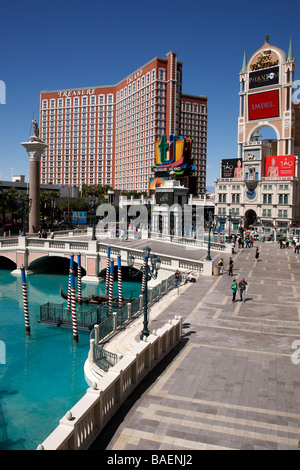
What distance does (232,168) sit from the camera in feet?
288

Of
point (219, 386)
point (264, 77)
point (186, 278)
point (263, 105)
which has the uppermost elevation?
point (264, 77)

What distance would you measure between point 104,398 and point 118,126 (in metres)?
128

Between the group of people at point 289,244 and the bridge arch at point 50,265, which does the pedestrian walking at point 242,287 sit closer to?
the bridge arch at point 50,265

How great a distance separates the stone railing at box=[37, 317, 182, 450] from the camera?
8.25 metres

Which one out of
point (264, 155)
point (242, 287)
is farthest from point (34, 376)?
point (264, 155)

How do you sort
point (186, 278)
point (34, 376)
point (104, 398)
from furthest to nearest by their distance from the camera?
point (186, 278), point (34, 376), point (104, 398)

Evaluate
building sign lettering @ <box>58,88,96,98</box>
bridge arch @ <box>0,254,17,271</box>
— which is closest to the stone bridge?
bridge arch @ <box>0,254,17,271</box>

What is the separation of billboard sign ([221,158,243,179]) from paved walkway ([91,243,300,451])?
6644 cm

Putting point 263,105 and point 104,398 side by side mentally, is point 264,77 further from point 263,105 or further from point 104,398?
point 104,398

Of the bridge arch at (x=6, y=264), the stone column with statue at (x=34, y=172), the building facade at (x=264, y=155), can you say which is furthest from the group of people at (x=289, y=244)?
the bridge arch at (x=6, y=264)

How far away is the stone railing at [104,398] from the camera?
8.25m

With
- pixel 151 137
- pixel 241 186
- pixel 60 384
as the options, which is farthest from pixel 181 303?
pixel 151 137
